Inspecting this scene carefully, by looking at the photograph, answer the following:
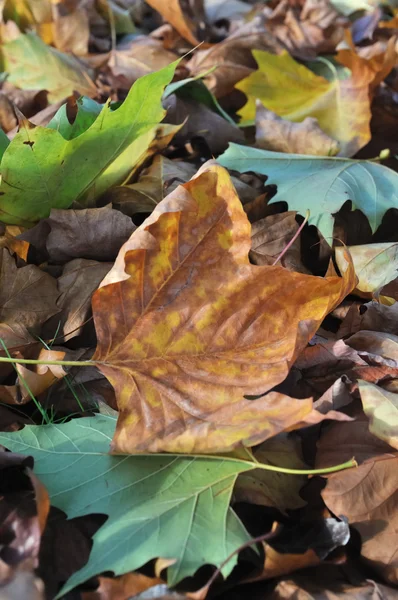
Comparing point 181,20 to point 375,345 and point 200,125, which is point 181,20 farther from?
point 375,345

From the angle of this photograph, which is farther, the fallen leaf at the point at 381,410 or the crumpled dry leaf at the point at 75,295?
the crumpled dry leaf at the point at 75,295

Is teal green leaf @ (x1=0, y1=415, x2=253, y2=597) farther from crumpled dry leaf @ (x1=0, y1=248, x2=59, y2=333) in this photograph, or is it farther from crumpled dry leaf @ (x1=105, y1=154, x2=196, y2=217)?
crumpled dry leaf @ (x1=105, y1=154, x2=196, y2=217)

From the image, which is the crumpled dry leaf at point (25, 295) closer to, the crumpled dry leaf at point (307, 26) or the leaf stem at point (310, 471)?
the leaf stem at point (310, 471)

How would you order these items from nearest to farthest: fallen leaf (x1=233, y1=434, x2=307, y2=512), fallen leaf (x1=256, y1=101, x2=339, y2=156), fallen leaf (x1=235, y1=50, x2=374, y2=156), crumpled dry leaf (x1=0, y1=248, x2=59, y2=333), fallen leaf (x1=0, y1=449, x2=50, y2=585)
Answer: fallen leaf (x1=0, y1=449, x2=50, y2=585) < fallen leaf (x1=233, y1=434, x2=307, y2=512) < crumpled dry leaf (x1=0, y1=248, x2=59, y2=333) < fallen leaf (x1=256, y1=101, x2=339, y2=156) < fallen leaf (x1=235, y1=50, x2=374, y2=156)

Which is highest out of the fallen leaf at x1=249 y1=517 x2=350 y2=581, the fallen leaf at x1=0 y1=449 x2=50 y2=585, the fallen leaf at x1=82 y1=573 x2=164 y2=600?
the fallen leaf at x1=0 y1=449 x2=50 y2=585

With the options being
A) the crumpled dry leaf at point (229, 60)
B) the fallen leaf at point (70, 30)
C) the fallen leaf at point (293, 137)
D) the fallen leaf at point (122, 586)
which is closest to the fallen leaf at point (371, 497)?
the fallen leaf at point (122, 586)

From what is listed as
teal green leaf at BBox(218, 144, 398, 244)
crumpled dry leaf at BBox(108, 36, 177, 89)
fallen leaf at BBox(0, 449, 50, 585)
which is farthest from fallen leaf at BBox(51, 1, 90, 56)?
fallen leaf at BBox(0, 449, 50, 585)

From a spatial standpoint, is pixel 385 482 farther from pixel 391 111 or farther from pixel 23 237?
pixel 391 111
